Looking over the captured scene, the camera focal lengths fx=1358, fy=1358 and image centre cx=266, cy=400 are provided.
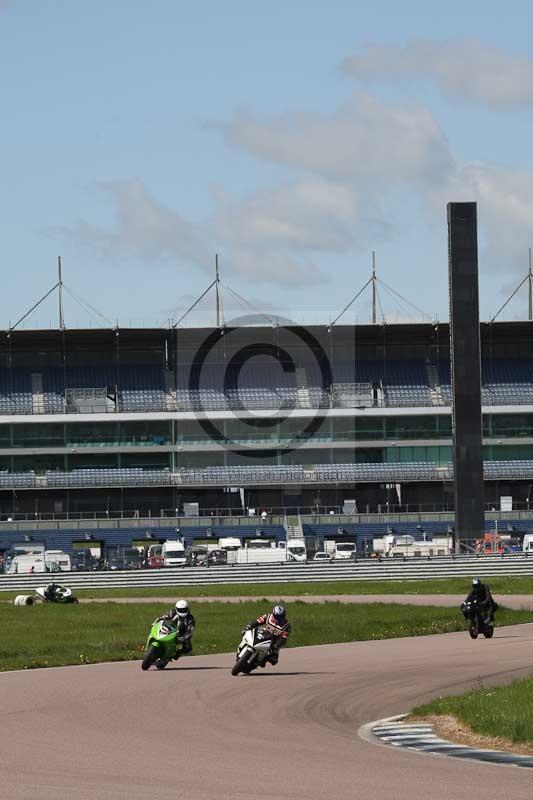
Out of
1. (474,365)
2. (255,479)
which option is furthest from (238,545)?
(474,365)

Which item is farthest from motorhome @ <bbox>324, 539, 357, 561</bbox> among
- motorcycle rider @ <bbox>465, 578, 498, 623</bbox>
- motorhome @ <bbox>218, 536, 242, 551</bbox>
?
motorcycle rider @ <bbox>465, 578, 498, 623</bbox>

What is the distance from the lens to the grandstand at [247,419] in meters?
95.1

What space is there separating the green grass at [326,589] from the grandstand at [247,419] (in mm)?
34756

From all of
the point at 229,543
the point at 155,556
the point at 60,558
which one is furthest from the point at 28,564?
the point at 229,543

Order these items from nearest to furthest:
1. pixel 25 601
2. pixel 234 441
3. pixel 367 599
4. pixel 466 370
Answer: pixel 25 601, pixel 367 599, pixel 466 370, pixel 234 441

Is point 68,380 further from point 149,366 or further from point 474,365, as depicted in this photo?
point 474,365

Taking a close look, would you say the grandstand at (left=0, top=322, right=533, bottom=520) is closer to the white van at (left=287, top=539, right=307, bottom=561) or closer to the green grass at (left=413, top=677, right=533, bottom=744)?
the white van at (left=287, top=539, right=307, bottom=561)

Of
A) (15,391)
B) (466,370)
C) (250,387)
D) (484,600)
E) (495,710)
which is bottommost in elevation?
(495,710)

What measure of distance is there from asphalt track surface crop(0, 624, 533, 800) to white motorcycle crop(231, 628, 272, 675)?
0.27m

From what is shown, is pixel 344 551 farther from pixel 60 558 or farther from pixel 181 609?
pixel 181 609

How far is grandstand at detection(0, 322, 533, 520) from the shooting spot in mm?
95125

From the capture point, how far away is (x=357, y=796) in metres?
12.4

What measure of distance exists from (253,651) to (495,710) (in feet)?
24.9

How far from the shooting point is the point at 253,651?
2467cm
